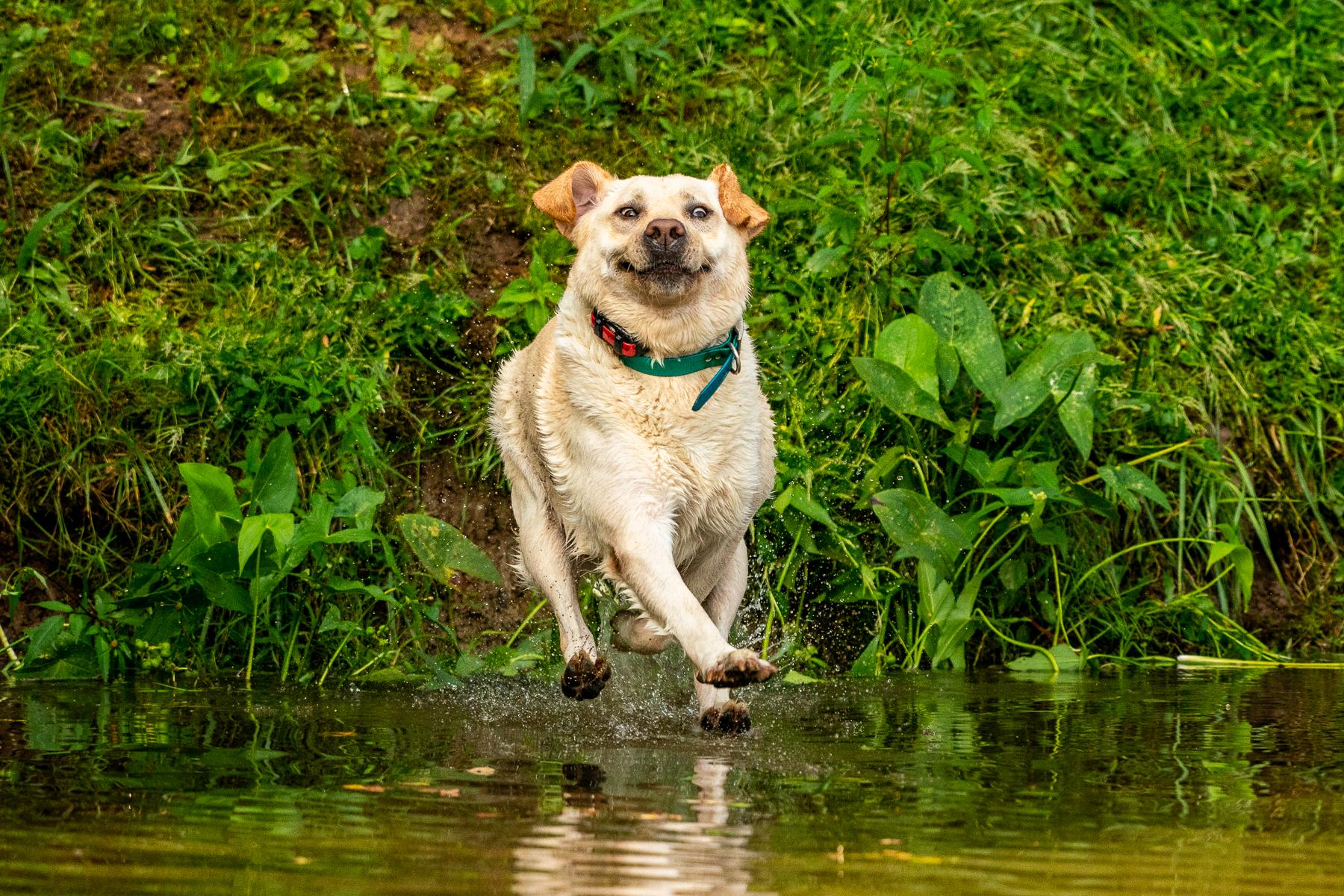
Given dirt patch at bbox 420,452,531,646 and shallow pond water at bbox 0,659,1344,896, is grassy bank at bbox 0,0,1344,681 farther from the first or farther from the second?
shallow pond water at bbox 0,659,1344,896

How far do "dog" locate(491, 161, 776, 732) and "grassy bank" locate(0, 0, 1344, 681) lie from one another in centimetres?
79

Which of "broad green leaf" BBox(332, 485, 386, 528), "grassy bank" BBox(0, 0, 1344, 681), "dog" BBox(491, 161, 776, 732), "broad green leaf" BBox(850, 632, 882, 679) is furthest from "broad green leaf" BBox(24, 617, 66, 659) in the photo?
"broad green leaf" BBox(850, 632, 882, 679)

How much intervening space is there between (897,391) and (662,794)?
2.75 metres

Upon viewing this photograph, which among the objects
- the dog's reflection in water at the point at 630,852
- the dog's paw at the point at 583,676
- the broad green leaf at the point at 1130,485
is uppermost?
the broad green leaf at the point at 1130,485

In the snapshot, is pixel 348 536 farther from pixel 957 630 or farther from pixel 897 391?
pixel 957 630

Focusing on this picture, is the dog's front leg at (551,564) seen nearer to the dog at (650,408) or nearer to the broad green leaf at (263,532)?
the dog at (650,408)

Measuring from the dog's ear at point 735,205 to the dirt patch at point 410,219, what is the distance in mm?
2623

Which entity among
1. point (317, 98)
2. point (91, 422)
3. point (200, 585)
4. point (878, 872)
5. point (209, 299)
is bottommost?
point (878, 872)

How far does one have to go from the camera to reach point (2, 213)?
275 inches

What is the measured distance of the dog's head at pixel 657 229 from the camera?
177 inches

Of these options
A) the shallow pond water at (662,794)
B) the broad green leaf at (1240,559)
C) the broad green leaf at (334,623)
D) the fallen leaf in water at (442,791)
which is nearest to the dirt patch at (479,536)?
the broad green leaf at (334,623)

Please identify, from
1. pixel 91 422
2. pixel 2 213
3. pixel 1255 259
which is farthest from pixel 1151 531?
pixel 2 213

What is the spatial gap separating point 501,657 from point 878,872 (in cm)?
295

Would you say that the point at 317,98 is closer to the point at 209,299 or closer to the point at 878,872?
the point at 209,299
